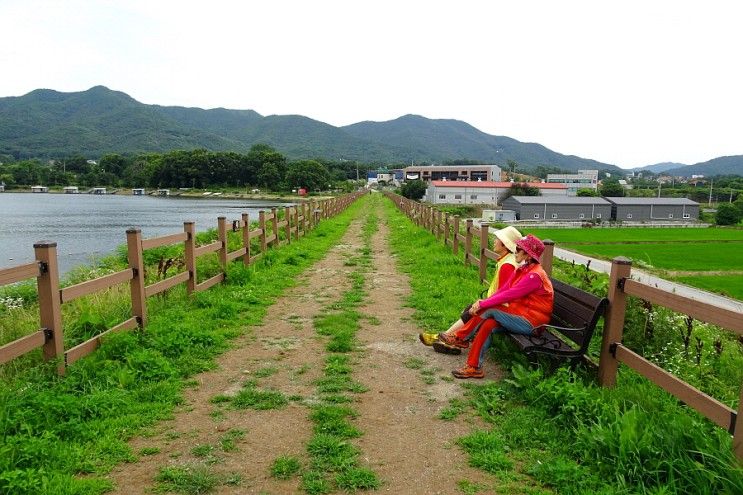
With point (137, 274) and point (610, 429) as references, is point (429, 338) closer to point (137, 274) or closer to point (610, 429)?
point (610, 429)

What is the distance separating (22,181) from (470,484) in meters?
147

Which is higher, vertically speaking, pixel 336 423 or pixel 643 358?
pixel 643 358

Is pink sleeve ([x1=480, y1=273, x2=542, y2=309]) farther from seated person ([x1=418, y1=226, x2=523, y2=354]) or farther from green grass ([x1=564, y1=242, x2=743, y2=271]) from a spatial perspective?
green grass ([x1=564, y1=242, x2=743, y2=271])

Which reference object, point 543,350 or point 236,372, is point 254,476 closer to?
point 236,372

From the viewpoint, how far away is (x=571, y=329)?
15.5 ft

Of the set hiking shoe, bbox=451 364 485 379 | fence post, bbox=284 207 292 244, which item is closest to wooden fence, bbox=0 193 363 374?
hiking shoe, bbox=451 364 485 379

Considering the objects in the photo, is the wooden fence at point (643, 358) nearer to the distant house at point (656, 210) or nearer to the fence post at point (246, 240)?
the fence post at point (246, 240)

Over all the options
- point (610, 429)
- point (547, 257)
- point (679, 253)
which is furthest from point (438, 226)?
point (679, 253)

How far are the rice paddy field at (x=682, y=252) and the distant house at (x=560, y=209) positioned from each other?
63.0 ft

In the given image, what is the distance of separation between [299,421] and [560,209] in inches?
3951

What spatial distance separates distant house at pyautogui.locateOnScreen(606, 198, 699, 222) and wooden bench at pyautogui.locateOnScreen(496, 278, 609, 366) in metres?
106

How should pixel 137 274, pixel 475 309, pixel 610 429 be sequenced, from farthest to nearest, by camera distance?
1. pixel 137 274
2. pixel 475 309
3. pixel 610 429

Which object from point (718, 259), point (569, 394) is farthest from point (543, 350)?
point (718, 259)

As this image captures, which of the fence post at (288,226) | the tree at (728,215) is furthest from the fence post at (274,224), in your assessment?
the tree at (728,215)
